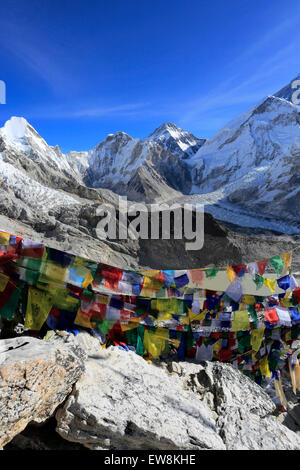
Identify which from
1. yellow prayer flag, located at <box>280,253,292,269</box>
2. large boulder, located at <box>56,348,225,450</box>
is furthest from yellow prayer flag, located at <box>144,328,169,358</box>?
yellow prayer flag, located at <box>280,253,292,269</box>

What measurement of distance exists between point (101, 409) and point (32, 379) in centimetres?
69

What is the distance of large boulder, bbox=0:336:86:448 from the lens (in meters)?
2.03

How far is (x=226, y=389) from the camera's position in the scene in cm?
360

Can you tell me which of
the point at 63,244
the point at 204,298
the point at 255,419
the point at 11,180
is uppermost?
the point at 11,180

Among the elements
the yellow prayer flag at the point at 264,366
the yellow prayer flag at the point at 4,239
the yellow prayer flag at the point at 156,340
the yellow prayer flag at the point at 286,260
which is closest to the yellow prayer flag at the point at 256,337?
the yellow prayer flag at the point at 264,366

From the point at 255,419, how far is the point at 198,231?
2102 centimetres

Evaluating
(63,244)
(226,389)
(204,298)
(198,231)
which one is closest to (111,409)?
(226,389)

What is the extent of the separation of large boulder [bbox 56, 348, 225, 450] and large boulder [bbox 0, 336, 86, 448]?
17 cm

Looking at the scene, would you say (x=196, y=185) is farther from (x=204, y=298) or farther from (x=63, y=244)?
(x=204, y=298)

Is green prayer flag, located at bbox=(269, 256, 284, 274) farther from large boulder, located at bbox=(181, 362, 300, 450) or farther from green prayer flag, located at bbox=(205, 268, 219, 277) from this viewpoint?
large boulder, located at bbox=(181, 362, 300, 450)

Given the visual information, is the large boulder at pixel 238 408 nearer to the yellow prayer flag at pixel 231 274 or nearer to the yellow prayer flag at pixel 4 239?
the yellow prayer flag at pixel 231 274

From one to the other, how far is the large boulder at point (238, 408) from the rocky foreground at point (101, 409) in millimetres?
14

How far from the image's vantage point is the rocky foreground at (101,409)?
2162 mm
